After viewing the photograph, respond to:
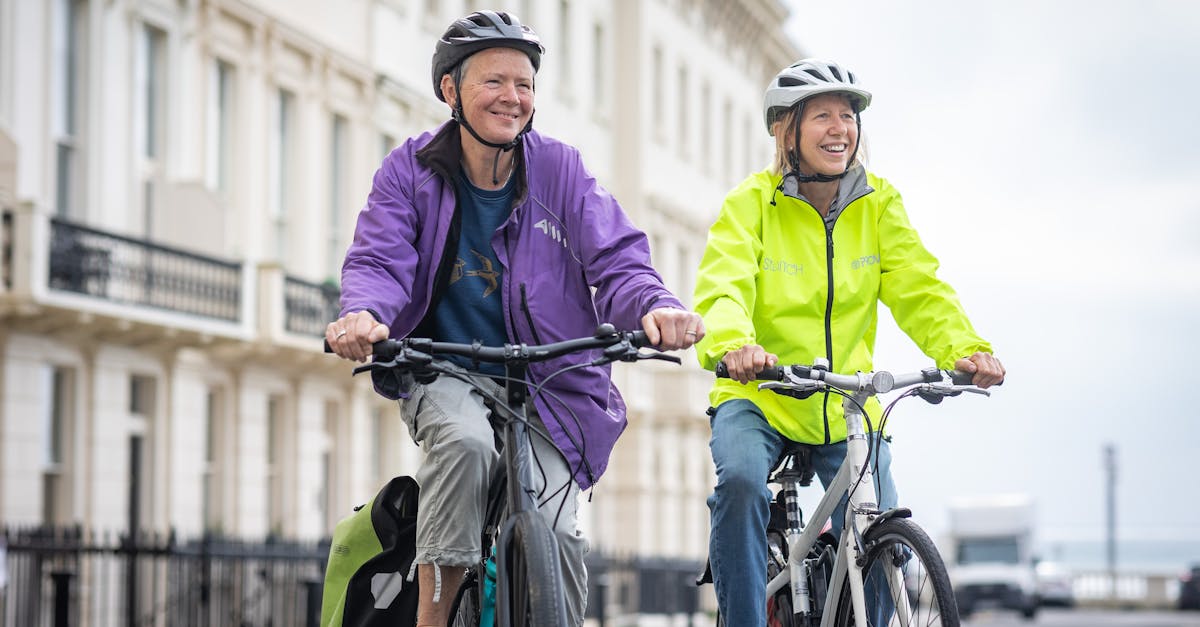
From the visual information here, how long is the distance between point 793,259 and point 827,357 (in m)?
0.35

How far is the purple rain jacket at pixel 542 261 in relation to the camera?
552 centimetres

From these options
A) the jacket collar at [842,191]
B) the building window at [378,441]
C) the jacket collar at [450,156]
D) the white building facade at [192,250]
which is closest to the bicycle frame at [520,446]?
the jacket collar at [450,156]

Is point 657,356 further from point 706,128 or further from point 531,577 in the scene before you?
point 706,128

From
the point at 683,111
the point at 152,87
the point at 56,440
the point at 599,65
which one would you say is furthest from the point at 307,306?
the point at 683,111

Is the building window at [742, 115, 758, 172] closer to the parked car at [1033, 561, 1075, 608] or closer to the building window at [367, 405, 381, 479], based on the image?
the parked car at [1033, 561, 1075, 608]

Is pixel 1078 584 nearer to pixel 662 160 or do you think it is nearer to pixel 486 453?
pixel 662 160

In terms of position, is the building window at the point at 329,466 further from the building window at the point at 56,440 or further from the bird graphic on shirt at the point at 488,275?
the bird graphic on shirt at the point at 488,275

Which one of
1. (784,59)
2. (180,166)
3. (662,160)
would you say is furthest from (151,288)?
(784,59)

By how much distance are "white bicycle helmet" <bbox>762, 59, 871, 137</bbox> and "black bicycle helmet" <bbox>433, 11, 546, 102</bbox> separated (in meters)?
1.06

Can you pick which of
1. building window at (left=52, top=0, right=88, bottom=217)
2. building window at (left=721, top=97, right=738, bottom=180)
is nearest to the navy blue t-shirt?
building window at (left=52, top=0, right=88, bottom=217)

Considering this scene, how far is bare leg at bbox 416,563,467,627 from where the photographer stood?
17.5 feet

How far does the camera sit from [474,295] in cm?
569

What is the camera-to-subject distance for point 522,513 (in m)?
4.97

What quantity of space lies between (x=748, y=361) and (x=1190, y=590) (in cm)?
5294
